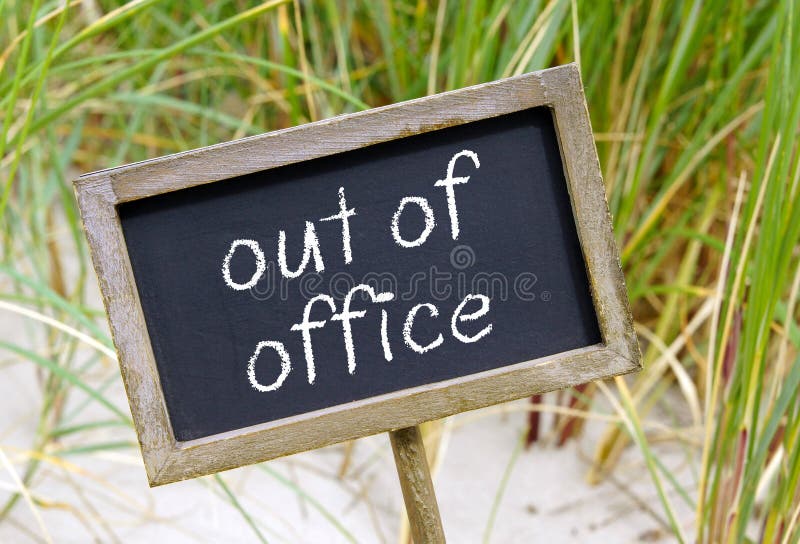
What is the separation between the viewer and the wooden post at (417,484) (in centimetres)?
59

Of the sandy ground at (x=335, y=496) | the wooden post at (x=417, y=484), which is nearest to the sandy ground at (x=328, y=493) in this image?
the sandy ground at (x=335, y=496)

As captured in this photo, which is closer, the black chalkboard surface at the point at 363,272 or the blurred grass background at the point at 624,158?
the black chalkboard surface at the point at 363,272

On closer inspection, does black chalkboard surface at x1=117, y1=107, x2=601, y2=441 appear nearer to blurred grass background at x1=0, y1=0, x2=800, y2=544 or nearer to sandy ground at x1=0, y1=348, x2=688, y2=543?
blurred grass background at x1=0, y1=0, x2=800, y2=544

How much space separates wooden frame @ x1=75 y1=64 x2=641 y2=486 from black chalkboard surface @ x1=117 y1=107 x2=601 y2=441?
0.01 meters

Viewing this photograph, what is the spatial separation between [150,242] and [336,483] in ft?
1.73

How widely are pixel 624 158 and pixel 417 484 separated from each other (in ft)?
1.73

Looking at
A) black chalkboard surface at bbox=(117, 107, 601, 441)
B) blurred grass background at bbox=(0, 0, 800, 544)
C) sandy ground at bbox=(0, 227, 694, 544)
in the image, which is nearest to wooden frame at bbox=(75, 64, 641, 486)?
black chalkboard surface at bbox=(117, 107, 601, 441)

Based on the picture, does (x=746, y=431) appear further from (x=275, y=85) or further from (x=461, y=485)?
(x=275, y=85)

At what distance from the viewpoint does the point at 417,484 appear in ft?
1.95

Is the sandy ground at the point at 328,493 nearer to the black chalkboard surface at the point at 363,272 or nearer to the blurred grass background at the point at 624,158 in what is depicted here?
the blurred grass background at the point at 624,158

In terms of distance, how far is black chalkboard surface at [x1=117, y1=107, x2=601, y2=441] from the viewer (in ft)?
1.77

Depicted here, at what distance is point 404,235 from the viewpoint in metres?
0.55

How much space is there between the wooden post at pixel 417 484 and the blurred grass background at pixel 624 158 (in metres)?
0.16

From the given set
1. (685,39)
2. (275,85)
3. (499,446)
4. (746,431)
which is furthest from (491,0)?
(746,431)
